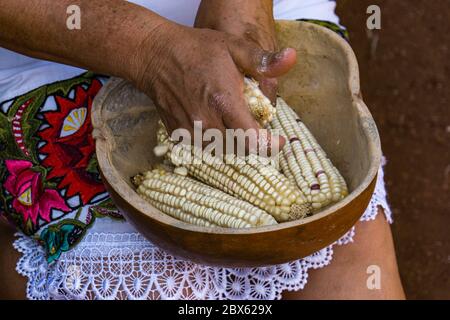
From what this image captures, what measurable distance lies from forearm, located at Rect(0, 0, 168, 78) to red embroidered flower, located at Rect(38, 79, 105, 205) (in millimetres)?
263

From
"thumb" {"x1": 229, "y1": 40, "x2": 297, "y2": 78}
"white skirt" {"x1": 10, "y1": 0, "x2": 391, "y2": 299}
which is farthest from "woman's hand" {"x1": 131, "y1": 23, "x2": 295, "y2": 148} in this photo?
"white skirt" {"x1": 10, "y1": 0, "x2": 391, "y2": 299}

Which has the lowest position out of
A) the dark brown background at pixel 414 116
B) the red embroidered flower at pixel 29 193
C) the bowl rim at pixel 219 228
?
the dark brown background at pixel 414 116

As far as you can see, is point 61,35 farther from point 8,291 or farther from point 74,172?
point 8,291

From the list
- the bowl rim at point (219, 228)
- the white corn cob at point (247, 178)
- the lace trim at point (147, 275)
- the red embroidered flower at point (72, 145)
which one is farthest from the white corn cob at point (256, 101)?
the red embroidered flower at point (72, 145)

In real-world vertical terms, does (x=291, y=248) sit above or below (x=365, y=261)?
above

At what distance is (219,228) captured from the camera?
1.21m

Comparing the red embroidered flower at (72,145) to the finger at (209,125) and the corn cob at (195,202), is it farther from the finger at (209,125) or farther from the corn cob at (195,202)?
the finger at (209,125)

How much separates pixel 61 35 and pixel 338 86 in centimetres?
66

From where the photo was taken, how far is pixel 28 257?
5.27 ft

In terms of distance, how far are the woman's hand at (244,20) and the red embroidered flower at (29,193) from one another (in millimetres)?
553

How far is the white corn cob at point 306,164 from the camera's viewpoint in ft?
4.56

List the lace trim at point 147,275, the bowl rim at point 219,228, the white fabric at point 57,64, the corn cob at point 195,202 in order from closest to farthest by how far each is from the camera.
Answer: the bowl rim at point 219,228
the corn cob at point 195,202
the lace trim at point 147,275
the white fabric at point 57,64

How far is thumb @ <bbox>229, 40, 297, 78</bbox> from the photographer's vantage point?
4.18 ft

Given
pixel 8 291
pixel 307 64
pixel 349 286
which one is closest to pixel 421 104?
pixel 307 64
